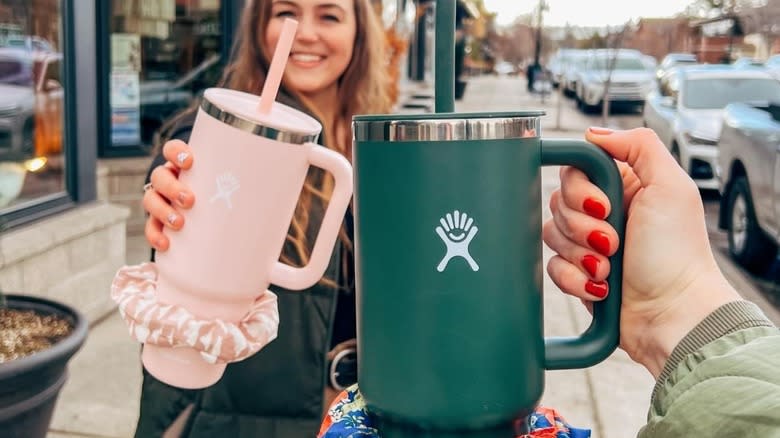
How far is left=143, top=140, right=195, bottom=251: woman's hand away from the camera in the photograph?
84 cm

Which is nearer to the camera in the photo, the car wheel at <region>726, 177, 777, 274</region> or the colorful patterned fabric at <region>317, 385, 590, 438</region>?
the colorful patterned fabric at <region>317, 385, 590, 438</region>

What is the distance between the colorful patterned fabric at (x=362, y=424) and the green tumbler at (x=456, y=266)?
37mm

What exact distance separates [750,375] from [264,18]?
1.37m

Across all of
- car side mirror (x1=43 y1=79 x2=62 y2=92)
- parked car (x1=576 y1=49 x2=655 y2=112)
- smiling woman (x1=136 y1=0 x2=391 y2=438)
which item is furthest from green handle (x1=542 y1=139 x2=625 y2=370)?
parked car (x1=576 y1=49 x2=655 y2=112)

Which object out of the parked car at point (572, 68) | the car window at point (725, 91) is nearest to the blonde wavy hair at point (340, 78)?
the car window at point (725, 91)

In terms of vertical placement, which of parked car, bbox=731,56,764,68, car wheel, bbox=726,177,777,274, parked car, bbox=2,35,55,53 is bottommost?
car wheel, bbox=726,177,777,274

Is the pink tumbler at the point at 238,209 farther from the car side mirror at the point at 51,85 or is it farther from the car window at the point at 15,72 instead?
the car side mirror at the point at 51,85

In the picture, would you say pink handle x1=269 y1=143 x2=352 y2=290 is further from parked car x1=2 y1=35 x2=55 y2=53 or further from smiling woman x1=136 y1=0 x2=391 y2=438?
parked car x1=2 y1=35 x2=55 y2=53

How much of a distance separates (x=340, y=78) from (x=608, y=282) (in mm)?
1266

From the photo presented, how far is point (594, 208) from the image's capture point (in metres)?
0.75

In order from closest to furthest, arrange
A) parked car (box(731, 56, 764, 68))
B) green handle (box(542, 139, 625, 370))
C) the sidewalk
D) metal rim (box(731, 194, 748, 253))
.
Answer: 1. green handle (box(542, 139, 625, 370))
2. the sidewalk
3. metal rim (box(731, 194, 748, 253))
4. parked car (box(731, 56, 764, 68))

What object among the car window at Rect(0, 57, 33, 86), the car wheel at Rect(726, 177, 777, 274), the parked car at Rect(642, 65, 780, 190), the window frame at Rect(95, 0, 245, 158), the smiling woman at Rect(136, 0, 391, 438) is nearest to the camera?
the smiling woman at Rect(136, 0, 391, 438)

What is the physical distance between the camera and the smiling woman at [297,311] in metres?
1.65

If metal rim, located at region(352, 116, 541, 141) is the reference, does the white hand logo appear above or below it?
below
